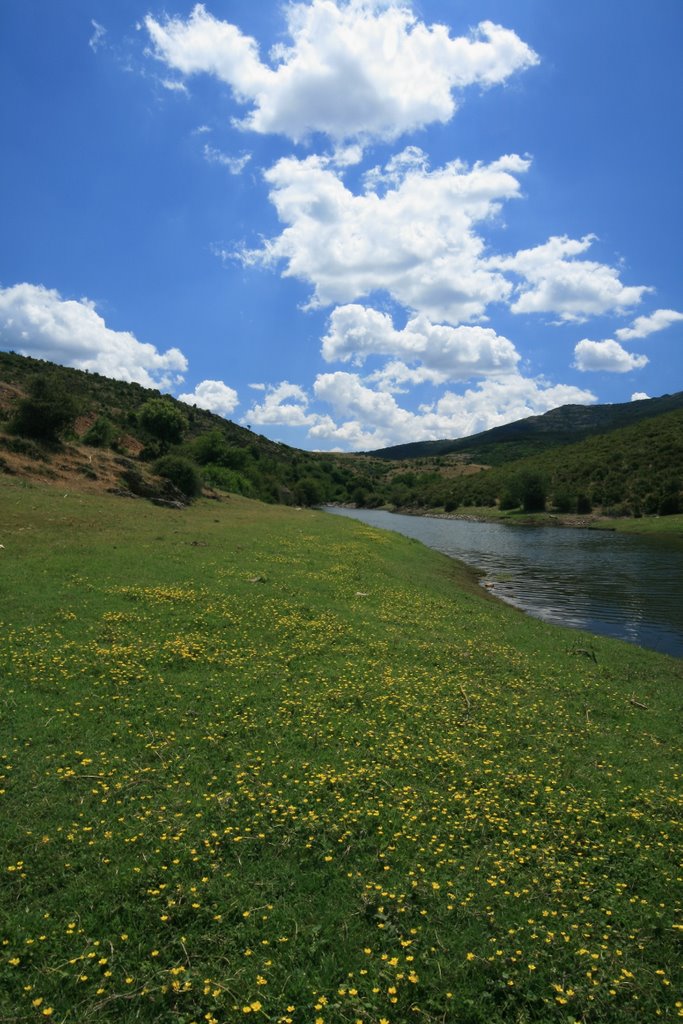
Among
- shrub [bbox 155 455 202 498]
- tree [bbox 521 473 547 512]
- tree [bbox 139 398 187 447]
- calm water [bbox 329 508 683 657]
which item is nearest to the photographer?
calm water [bbox 329 508 683 657]

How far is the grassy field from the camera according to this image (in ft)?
18.5

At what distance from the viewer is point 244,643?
50.9ft

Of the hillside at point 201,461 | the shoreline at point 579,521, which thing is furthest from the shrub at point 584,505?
the shoreline at point 579,521

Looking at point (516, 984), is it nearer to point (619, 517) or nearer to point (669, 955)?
point (669, 955)

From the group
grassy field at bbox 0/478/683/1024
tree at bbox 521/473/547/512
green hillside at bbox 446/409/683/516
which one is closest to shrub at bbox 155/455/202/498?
grassy field at bbox 0/478/683/1024

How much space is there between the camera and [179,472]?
173 ft

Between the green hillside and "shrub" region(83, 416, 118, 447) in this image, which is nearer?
"shrub" region(83, 416, 118, 447)

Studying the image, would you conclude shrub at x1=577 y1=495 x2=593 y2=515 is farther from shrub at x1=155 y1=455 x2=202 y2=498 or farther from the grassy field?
the grassy field

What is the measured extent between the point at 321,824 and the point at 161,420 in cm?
7019

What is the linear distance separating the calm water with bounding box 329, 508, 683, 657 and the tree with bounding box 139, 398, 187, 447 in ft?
121

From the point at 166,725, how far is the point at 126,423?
68293 mm

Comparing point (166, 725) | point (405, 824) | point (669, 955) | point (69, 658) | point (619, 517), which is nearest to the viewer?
point (669, 955)

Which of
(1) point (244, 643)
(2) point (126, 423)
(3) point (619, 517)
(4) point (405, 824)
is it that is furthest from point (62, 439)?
(3) point (619, 517)

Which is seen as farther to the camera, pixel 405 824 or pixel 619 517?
pixel 619 517
